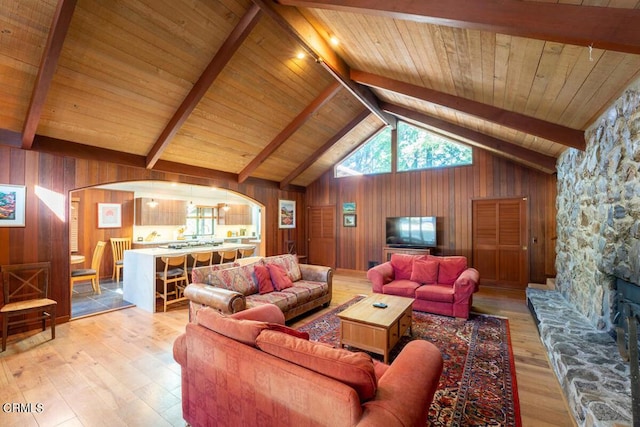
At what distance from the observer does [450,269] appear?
4.55 m

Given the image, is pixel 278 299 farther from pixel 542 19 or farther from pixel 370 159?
pixel 370 159

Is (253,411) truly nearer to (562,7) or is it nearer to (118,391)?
(118,391)

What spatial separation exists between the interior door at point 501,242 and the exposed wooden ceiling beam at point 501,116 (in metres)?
2.87

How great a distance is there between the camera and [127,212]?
7152 mm

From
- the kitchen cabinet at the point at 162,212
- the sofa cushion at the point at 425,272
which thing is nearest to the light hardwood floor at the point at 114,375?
the sofa cushion at the point at 425,272

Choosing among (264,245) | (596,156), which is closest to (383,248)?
(264,245)

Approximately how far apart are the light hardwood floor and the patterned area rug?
0.41 ft

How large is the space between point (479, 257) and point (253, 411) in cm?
612

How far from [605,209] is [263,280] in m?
4.04

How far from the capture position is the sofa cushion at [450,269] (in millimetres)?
4508

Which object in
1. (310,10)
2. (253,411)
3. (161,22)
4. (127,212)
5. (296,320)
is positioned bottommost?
(296,320)

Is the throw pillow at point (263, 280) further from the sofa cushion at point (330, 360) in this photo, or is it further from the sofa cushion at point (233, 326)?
the sofa cushion at point (330, 360)

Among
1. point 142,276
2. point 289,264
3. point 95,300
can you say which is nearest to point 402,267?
point 289,264

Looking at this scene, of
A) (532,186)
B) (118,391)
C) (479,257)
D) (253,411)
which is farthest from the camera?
(479,257)
